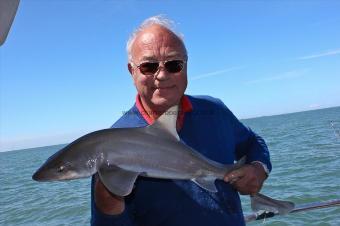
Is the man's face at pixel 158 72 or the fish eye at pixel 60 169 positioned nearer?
the fish eye at pixel 60 169

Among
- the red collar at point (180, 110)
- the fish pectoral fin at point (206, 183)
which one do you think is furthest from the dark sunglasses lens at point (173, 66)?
the fish pectoral fin at point (206, 183)

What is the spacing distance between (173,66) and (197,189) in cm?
84

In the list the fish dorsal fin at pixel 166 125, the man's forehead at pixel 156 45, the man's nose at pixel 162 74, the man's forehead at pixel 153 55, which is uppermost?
the man's forehead at pixel 156 45

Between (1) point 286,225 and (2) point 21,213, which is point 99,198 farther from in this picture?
(2) point 21,213

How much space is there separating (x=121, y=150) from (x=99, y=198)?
317mm

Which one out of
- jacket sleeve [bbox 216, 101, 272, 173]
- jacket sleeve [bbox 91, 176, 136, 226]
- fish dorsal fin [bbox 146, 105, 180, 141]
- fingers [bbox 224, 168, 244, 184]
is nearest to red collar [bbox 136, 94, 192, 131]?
fish dorsal fin [bbox 146, 105, 180, 141]

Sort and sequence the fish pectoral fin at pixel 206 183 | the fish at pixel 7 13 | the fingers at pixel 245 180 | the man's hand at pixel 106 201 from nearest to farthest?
the fish at pixel 7 13, the man's hand at pixel 106 201, the fish pectoral fin at pixel 206 183, the fingers at pixel 245 180

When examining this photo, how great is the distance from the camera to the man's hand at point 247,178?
2.91m

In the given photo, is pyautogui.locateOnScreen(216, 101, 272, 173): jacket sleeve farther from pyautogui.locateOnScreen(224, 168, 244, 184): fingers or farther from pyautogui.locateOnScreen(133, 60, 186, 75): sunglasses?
pyautogui.locateOnScreen(133, 60, 186, 75): sunglasses

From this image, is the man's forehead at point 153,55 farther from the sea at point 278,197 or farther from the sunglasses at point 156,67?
the sea at point 278,197

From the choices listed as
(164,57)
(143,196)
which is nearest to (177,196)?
(143,196)

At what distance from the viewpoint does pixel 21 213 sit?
1761 centimetres

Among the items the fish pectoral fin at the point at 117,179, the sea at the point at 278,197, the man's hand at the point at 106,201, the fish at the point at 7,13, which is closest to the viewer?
the fish at the point at 7,13

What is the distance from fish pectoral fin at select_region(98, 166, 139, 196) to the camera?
2.44m
